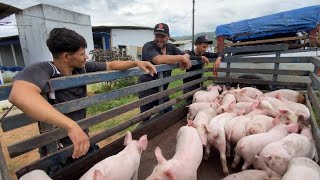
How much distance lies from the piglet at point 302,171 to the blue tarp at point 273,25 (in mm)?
7915

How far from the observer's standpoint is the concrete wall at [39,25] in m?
14.6

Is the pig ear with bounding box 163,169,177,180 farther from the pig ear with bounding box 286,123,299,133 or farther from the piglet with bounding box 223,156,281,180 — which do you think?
the pig ear with bounding box 286,123,299,133

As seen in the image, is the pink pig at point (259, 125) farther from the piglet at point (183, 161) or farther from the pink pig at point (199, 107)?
the pink pig at point (199, 107)

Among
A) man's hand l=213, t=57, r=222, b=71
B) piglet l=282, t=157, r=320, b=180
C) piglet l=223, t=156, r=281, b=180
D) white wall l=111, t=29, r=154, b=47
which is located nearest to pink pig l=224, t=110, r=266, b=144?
piglet l=223, t=156, r=281, b=180

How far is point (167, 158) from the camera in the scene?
9.71ft

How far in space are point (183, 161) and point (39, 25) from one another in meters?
15.4

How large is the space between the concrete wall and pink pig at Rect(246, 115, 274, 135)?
46.5 ft

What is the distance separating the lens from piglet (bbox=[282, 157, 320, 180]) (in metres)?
1.83

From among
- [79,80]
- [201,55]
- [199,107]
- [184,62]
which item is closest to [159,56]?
[184,62]

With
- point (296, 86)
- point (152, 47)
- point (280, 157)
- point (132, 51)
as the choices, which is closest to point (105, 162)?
point (280, 157)

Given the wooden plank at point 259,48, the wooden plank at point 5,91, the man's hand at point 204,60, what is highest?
the wooden plank at point 259,48

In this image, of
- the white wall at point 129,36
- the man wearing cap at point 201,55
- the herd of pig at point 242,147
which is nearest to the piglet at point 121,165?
the herd of pig at point 242,147

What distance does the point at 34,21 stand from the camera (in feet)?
48.3

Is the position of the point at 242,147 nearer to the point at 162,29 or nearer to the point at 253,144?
the point at 253,144
